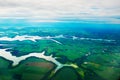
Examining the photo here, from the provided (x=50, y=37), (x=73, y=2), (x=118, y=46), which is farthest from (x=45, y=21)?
(x=118, y=46)

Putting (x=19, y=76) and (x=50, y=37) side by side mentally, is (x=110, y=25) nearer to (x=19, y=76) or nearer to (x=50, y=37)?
(x=50, y=37)

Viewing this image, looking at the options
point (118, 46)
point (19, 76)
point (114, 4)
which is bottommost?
point (19, 76)

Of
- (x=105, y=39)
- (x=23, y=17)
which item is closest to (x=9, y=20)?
(x=23, y=17)

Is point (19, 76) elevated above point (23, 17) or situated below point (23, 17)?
below

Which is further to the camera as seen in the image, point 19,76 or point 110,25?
point 110,25

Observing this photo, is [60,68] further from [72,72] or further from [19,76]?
[19,76]

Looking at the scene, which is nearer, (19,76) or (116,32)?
(19,76)
